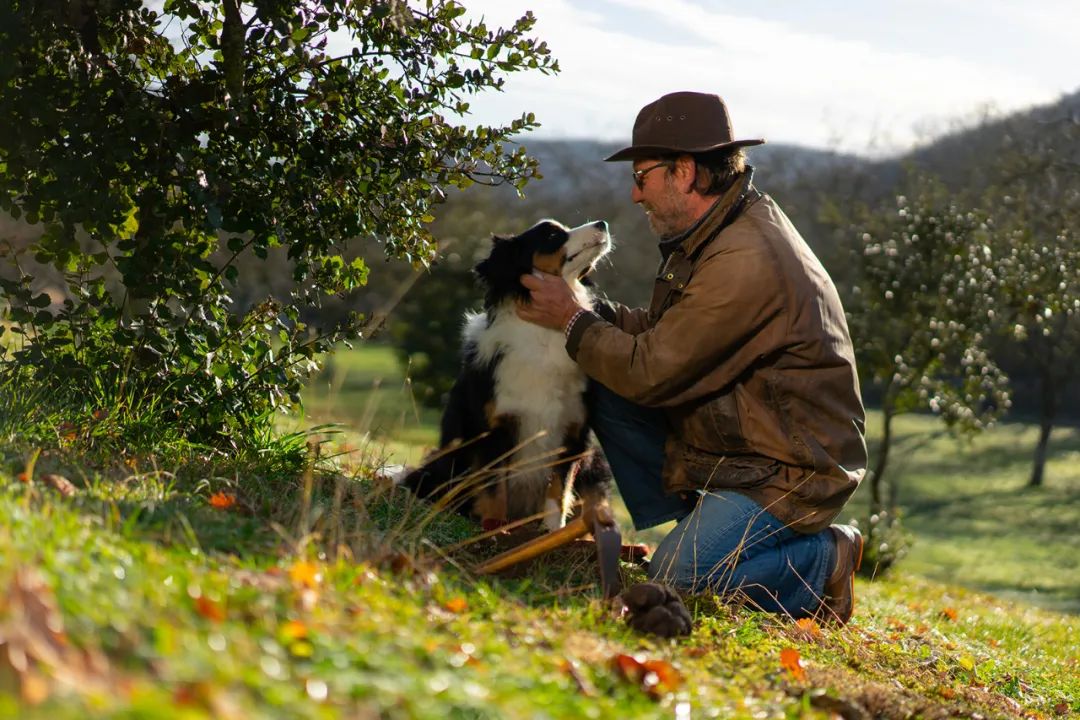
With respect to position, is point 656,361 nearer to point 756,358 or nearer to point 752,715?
point 756,358

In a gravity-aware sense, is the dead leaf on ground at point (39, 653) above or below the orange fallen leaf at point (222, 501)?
above

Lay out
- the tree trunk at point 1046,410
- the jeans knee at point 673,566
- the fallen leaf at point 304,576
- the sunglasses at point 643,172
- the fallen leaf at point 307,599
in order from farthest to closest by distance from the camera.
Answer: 1. the tree trunk at point 1046,410
2. the sunglasses at point 643,172
3. the jeans knee at point 673,566
4. the fallen leaf at point 304,576
5. the fallen leaf at point 307,599

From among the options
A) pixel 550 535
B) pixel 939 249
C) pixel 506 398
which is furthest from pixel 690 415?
pixel 939 249

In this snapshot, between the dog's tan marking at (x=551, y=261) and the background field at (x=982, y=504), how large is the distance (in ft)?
19.2

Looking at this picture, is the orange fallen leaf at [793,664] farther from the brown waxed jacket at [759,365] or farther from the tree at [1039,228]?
the tree at [1039,228]

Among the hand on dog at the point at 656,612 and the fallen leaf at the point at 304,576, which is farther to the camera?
the hand on dog at the point at 656,612

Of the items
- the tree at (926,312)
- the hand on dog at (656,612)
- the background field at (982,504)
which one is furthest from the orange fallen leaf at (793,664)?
the tree at (926,312)

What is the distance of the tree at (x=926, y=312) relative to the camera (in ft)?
48.4

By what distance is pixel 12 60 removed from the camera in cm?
465

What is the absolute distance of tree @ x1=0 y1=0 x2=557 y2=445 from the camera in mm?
4852

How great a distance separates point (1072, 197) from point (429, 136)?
12162mm

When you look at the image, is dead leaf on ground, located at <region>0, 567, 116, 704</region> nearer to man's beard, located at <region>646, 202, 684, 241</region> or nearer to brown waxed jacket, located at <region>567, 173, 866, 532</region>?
brown waxed jacket, located at <region>567, 173, 866, 532</region>

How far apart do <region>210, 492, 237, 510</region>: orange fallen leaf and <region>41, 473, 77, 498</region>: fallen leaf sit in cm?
47

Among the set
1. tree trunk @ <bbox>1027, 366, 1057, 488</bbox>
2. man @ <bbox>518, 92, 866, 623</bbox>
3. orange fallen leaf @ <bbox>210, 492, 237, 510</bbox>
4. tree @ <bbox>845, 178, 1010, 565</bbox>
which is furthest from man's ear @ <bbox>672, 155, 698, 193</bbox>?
tree trunk @ <bbox>1027, 366, 1057, 488</bbox>
